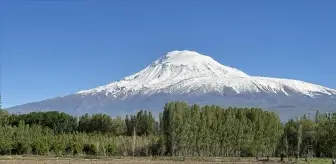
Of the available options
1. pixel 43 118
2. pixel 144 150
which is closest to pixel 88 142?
pixel 144 150

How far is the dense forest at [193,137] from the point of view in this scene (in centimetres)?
9119

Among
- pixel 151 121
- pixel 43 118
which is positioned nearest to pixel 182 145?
pixel 151 121

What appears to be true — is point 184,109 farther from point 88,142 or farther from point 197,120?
point 88,142

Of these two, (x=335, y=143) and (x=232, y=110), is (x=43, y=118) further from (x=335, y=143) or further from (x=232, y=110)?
(x=335, y=143)

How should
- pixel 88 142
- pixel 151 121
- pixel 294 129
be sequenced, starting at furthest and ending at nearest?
pixel 151 121
pixel 294 129
pixel 88 142

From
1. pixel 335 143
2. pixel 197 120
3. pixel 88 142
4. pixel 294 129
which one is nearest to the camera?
pixel 335 143

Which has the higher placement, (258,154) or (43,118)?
(43,118)

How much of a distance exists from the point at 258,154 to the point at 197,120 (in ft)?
38.9

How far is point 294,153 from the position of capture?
105312 mm

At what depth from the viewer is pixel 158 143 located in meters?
98.8

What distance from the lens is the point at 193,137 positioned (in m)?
101

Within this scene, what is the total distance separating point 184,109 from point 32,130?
86.3 feet

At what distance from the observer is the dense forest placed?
299 ft

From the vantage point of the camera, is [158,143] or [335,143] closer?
[335,143]
